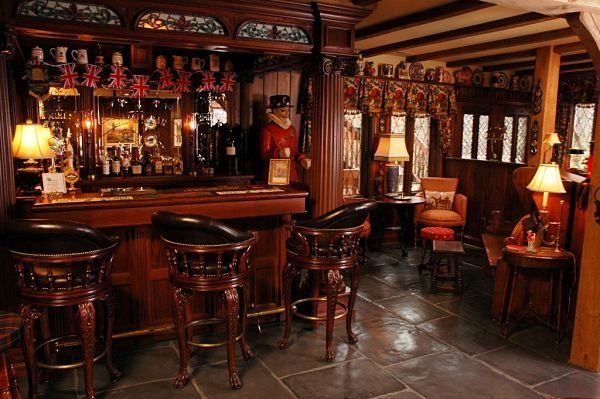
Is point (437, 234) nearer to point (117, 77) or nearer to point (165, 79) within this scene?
point (165, 79)

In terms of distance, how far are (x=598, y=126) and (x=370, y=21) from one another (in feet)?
8.80

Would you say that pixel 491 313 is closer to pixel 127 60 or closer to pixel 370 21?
pixel 370 21

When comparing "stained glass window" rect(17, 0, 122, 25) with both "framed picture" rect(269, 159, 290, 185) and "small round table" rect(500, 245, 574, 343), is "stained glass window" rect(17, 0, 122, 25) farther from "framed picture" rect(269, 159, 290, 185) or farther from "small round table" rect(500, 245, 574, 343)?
"small round table" rect(500, 245, 574, 343)

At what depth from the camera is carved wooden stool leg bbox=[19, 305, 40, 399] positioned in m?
2.87

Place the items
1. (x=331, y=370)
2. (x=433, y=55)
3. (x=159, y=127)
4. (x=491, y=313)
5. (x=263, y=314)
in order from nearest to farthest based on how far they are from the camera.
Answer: (x=331, y=370) → (x=263, y=314) → (x=491, y=313) → (x=159, y=127) → (x=433, y=55)

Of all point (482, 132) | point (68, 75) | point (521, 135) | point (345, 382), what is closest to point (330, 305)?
point (345, 382)

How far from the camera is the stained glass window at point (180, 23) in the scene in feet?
11.4

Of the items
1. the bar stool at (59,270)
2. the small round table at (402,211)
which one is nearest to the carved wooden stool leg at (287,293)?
the bar stool at (59,270)

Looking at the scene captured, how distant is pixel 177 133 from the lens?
19.0 ft

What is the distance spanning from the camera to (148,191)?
393 cm

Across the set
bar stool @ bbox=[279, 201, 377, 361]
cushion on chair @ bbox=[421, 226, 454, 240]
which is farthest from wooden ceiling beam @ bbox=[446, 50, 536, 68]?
bar stool @ bbox=[279, 201, 377, 361]

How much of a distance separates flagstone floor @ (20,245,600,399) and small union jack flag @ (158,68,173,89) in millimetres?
2829

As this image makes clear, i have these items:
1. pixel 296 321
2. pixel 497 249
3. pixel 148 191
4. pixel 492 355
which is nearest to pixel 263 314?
pixel 296 321

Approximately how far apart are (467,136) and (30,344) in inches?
287
